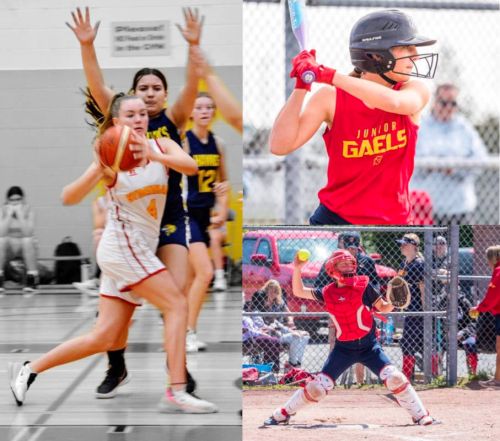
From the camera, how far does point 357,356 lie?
13.6 feet

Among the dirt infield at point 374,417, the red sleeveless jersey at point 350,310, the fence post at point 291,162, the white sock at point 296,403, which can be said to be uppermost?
the fence post at point 291,162

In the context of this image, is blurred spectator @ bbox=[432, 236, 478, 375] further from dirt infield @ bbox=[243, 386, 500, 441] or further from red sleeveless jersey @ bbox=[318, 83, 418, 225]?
red sleeveless jersey @ bbox=[318, 83, 418, 225]

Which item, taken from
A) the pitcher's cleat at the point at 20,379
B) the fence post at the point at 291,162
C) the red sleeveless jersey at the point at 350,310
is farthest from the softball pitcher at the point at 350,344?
the pitcher's cleat at the point at 20,379

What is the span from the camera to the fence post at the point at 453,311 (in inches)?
160

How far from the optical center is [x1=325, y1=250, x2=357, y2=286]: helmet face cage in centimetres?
420

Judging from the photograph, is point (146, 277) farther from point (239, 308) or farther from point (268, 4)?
point (268, 4)

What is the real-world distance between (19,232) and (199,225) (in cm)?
45

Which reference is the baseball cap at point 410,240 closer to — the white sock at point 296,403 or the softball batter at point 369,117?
the white sock at point 296,403

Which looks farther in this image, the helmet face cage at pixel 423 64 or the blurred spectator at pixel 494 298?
the blurred spectator at pixel 494 298

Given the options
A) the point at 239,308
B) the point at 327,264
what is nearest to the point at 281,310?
the point at 327,264

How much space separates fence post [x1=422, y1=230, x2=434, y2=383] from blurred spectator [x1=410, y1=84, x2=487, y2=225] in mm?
1301

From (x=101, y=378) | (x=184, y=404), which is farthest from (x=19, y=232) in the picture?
(x=184, y=404)

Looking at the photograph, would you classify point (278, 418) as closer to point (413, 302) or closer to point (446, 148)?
point (413, 302)

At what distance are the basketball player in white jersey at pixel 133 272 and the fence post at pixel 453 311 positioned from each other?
2.27 metres
